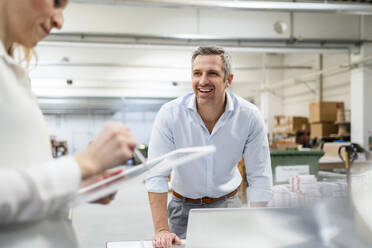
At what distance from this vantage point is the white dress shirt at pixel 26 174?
519mm

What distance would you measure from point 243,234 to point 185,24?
5.93 m

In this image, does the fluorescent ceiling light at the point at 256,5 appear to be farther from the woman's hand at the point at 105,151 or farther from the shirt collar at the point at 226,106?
the woman's hand at the point at 105,151

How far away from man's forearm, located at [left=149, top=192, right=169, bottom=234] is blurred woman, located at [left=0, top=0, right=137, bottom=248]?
0.90 meters

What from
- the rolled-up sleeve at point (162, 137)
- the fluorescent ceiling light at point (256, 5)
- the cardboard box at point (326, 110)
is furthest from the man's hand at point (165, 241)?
the cardboard box at point (326, 110)

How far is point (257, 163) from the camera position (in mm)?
1771

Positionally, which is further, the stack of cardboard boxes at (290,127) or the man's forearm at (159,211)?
the stack of cardboard boxes at (290,127)

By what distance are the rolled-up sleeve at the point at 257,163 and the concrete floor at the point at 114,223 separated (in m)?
1.97

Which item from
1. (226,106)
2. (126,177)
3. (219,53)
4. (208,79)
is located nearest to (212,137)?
(226,106)

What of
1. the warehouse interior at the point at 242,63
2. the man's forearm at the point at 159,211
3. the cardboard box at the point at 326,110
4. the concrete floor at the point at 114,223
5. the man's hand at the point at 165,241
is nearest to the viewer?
the man's hand at the point at 165,241

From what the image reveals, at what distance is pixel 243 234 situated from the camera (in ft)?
3.21

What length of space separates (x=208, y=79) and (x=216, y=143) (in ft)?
1.09

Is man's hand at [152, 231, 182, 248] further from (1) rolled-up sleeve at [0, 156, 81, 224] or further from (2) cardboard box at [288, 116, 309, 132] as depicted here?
(2) cardboard box at [288, 116, 309, 132]

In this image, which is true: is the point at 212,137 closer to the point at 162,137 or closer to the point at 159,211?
the point at 162,137

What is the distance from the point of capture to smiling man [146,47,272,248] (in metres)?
1.75
